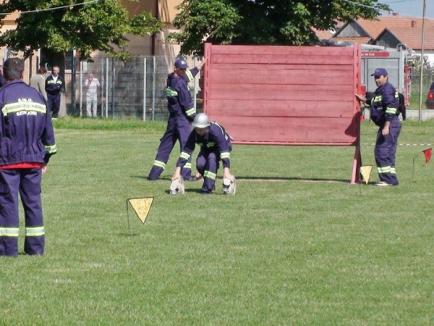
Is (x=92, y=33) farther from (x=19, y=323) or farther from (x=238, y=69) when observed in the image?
(x=19, y=323)

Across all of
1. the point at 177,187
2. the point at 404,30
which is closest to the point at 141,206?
the point at 177,187

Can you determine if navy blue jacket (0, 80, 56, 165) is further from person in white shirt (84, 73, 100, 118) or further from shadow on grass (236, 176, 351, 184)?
person in white shirt (84, 73, 100, 118)

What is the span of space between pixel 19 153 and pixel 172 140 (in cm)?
899

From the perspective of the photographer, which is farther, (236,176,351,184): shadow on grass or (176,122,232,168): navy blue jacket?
(236,176,351,184): shadow on grass

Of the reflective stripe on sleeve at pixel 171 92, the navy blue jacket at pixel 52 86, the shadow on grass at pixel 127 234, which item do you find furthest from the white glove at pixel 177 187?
the navy blue jacket at pixel 52 86

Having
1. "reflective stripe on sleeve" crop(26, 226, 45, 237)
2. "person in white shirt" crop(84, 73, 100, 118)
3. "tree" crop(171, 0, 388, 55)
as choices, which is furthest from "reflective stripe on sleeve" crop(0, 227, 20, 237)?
"tree" crop(171, 0, 388, 55)

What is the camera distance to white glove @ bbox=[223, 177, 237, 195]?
17.5 m

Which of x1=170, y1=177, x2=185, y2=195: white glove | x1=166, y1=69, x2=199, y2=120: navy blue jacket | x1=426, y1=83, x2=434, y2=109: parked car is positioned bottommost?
x1=426, y1=83, x2=434, y2=109: parked car

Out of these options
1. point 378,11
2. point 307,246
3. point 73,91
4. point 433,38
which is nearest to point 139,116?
point 73,91

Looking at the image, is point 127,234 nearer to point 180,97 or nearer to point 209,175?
point 209,175

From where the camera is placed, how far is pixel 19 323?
27.5 feet

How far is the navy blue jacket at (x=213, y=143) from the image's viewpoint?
17531mm

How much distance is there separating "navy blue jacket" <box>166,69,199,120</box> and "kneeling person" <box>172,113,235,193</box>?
1559 mm

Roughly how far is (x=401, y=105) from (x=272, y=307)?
11326 mm
